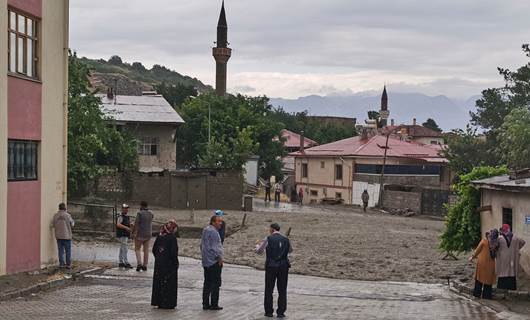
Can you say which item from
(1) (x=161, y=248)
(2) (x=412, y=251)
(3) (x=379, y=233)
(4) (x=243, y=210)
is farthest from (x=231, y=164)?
(1) (x=161, y=248)

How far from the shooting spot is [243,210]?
42562 millimetres

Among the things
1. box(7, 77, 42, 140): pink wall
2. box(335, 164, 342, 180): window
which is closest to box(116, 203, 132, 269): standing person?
box(7, 77, 42, 140): pink wall

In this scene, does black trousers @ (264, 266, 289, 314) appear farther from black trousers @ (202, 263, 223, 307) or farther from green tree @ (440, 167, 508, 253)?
green tree @ (440, 167, 508, 253)

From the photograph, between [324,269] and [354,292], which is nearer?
Answer: [354,292]

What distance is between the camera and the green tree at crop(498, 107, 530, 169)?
44.6 metres

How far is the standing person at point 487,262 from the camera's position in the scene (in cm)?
1620

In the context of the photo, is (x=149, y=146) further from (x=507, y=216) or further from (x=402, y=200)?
(x=507, y=216)

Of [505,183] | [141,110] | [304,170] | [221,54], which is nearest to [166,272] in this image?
[505,183]

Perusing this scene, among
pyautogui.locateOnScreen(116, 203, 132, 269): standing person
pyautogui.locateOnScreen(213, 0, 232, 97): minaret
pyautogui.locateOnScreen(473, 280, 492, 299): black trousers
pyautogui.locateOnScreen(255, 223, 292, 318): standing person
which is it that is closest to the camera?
pyautogui.locateOnScreen(255, 223, 292, 318): standing person

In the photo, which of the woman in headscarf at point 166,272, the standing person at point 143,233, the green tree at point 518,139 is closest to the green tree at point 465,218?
the standing person at point 143,233

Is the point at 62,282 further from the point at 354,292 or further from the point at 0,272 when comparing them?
the point at 354,292

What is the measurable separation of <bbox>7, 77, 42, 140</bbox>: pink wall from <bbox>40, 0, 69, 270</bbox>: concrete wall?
13.6 inches

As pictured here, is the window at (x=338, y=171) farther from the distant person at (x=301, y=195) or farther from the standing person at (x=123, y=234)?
the standing person at (x=123, y=234)

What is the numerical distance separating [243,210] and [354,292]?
25.4 m
